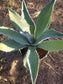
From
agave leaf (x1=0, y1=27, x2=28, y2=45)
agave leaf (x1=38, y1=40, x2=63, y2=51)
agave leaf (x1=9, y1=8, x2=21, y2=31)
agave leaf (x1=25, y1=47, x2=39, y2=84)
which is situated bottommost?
agave leaf (x1=25, y1=47, x2=39, y2=84)

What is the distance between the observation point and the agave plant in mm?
1729

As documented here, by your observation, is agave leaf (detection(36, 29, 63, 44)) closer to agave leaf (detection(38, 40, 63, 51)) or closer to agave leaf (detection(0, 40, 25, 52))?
agave leaf (detection(38, 40, 63, 51))

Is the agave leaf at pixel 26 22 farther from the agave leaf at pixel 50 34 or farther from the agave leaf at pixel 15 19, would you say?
the agave leaf at pixel 50 34

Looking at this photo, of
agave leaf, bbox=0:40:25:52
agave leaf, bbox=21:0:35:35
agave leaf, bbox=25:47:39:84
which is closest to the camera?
agave leaf, bbox=25:47:39:84

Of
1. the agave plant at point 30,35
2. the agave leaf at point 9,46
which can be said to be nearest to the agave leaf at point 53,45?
the agave plant at point 30,35

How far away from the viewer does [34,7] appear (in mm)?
2730

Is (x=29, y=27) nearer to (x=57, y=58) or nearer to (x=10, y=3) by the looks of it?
(x=57, y=58)

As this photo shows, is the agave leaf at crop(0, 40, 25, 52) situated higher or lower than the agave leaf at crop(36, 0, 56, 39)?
lower

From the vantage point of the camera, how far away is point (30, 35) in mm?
1783

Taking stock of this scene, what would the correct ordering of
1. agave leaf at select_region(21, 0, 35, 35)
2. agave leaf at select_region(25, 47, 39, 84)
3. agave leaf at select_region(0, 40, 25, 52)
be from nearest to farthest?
agave leaf at select_region(25, 47, 39, 84)
agave leaf at select_region(0, 40, 25, 52)
agave leaf at select_region(21, 0, 35, 35)

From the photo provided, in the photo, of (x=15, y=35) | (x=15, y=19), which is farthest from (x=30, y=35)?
(x=15, y=19)

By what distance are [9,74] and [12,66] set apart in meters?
0.11

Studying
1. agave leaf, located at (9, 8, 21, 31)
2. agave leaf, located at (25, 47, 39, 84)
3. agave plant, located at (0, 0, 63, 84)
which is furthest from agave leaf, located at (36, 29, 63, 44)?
agave leaf, located at (9, 8, 21, 31)

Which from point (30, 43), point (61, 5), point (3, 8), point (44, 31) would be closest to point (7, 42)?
point (30, 43)
